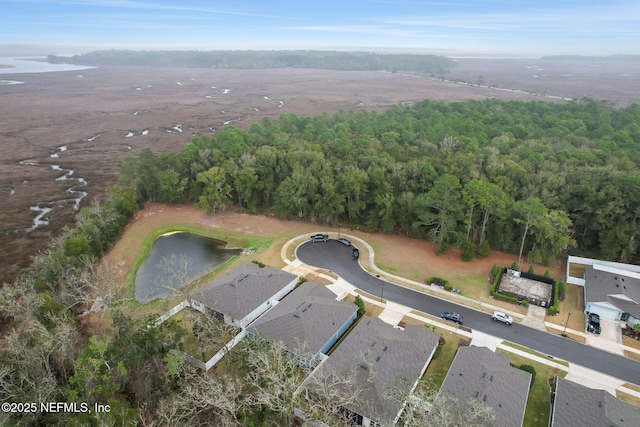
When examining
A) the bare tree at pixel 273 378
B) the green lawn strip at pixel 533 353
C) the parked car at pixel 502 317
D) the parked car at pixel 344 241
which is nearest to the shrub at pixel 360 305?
the bare tree at pixel 273 378

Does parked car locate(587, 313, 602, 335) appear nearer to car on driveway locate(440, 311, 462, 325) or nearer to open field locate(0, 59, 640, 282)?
car on driveway locate(440, 311, 462, 325)

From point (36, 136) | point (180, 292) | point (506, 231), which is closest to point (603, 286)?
point (506, 231)

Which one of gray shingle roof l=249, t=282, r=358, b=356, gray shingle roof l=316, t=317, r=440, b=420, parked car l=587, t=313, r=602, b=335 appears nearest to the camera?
gray shingle roof l=316, t=317, r=440, b=420

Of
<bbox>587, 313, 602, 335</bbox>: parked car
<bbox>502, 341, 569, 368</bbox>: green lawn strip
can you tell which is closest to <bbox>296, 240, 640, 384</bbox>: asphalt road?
<bbox>502, 341, 569, 368</bbox>: green lawn strip

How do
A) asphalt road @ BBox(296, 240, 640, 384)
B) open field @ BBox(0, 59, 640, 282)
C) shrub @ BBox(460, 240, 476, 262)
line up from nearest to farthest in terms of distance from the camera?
asphalt road @ BBox(296, 240, 640, 384) → shrub @ BBox(460, 240, 476, 262) → open field @ BBox(0, 59, 640, 282)

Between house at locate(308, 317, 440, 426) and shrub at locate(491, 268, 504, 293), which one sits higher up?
house at locate(308, 317, 440, 426)

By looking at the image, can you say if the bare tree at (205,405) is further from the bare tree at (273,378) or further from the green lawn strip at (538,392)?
the green lawn strip at (538,392)

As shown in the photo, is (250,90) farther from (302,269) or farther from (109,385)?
(109,385)
